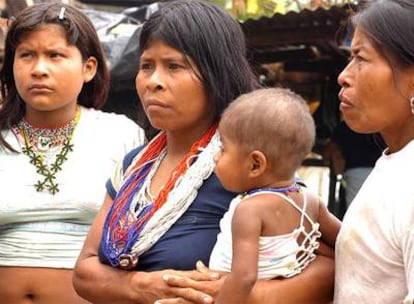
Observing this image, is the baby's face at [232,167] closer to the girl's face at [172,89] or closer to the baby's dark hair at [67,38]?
the girl's face at [172,89]

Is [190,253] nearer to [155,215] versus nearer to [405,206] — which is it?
[155,215]

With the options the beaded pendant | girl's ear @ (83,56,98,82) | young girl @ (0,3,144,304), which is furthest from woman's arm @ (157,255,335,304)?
girl's ear @ (83,56,98,82)

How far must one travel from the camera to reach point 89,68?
284cm

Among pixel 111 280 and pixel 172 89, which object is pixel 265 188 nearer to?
pixel 172 89

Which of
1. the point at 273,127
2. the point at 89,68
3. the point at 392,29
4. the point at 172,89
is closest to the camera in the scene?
the point at 392,29

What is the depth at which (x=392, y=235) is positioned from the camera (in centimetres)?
165

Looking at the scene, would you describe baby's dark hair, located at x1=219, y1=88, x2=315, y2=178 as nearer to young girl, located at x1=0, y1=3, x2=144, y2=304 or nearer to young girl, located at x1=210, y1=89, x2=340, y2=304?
young girl, located at x1=210, y1=89, x2=340, y2=304

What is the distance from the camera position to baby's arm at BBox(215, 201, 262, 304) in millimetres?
1830

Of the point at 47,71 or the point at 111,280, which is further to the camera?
the point at 47,71

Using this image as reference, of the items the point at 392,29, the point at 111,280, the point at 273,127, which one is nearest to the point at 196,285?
the point at 111,280

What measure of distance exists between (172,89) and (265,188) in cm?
40

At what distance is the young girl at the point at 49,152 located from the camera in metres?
2.59

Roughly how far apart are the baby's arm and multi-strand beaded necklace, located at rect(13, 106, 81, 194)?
100cm

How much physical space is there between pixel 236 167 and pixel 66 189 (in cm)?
92
